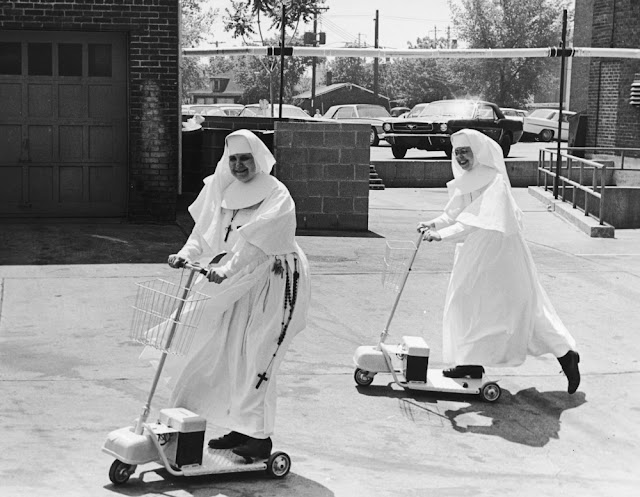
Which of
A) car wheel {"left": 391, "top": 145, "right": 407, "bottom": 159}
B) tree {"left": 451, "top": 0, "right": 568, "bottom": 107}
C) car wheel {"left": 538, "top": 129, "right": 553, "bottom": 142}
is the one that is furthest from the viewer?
tree {"left": 451, "top": 0, "right": 568, "bottom": 107}

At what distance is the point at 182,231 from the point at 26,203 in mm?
2361

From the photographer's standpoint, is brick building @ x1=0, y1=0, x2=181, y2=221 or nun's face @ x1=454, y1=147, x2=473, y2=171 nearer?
nun's face @ x1=454, y1=147, x2=473, y2=171

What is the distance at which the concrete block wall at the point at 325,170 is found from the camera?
15.2 meters

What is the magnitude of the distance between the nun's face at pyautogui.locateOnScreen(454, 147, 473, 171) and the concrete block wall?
7432mm

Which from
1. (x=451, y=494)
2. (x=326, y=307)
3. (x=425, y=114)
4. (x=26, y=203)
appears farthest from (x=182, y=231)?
(x=425, y=114)

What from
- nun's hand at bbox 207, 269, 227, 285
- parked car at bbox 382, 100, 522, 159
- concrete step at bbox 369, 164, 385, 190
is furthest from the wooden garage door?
parked car at bbox 382, 100, 522, 159

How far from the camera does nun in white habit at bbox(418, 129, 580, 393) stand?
777cm

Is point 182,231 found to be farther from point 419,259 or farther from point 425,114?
point 425,114

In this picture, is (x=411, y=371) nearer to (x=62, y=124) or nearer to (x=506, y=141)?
(x=62, y=124)

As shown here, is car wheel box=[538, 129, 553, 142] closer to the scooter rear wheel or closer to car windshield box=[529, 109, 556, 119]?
car windshield box=[529, 109, 556, 119]

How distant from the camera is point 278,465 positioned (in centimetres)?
600

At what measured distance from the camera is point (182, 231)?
14.6m

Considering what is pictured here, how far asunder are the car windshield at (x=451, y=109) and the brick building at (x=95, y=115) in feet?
50.8

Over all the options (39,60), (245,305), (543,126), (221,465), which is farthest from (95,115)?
(543,126)
